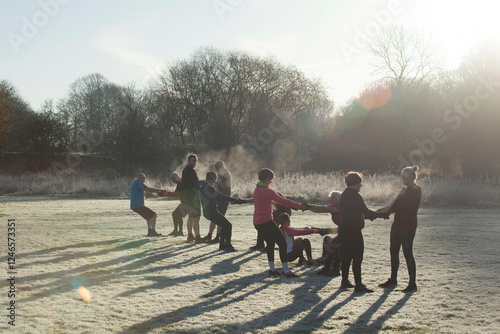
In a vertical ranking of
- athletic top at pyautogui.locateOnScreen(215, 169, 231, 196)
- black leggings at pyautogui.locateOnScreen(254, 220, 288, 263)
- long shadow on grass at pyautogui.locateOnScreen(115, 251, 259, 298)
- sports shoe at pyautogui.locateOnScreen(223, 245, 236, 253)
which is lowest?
long shadow on grass at pyautogui.locateOnScreen(115, 251, 259, 298)

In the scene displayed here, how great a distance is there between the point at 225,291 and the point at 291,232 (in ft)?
6.09

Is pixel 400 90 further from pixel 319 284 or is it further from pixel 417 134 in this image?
pixel 319 284

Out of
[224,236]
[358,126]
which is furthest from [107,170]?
[224,236]

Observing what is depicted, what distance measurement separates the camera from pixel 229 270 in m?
7.93

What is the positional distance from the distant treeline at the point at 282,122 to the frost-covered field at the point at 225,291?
77.2ft

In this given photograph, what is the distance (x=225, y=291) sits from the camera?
6504mm

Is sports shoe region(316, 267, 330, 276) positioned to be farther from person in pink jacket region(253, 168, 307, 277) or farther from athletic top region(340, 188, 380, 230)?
athletic top region(340, 188, 380, 230)

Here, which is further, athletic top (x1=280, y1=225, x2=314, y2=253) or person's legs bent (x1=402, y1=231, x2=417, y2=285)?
athletic top (x1=280, y1=225, x2=314, y2=253)

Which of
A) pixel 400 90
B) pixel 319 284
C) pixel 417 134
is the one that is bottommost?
pixel 319 284

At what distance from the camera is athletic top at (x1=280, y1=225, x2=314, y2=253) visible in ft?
25.8

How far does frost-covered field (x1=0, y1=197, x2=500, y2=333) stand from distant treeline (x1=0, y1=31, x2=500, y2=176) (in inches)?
926

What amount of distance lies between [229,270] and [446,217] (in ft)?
36.7

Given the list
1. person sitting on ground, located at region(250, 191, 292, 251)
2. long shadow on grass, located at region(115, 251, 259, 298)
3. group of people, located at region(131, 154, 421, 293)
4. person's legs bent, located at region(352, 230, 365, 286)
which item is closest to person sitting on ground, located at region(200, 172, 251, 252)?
group of people, located at region(131, 154, 421, 293)

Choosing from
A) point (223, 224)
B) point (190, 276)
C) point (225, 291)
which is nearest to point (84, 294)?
point (190, 276)
